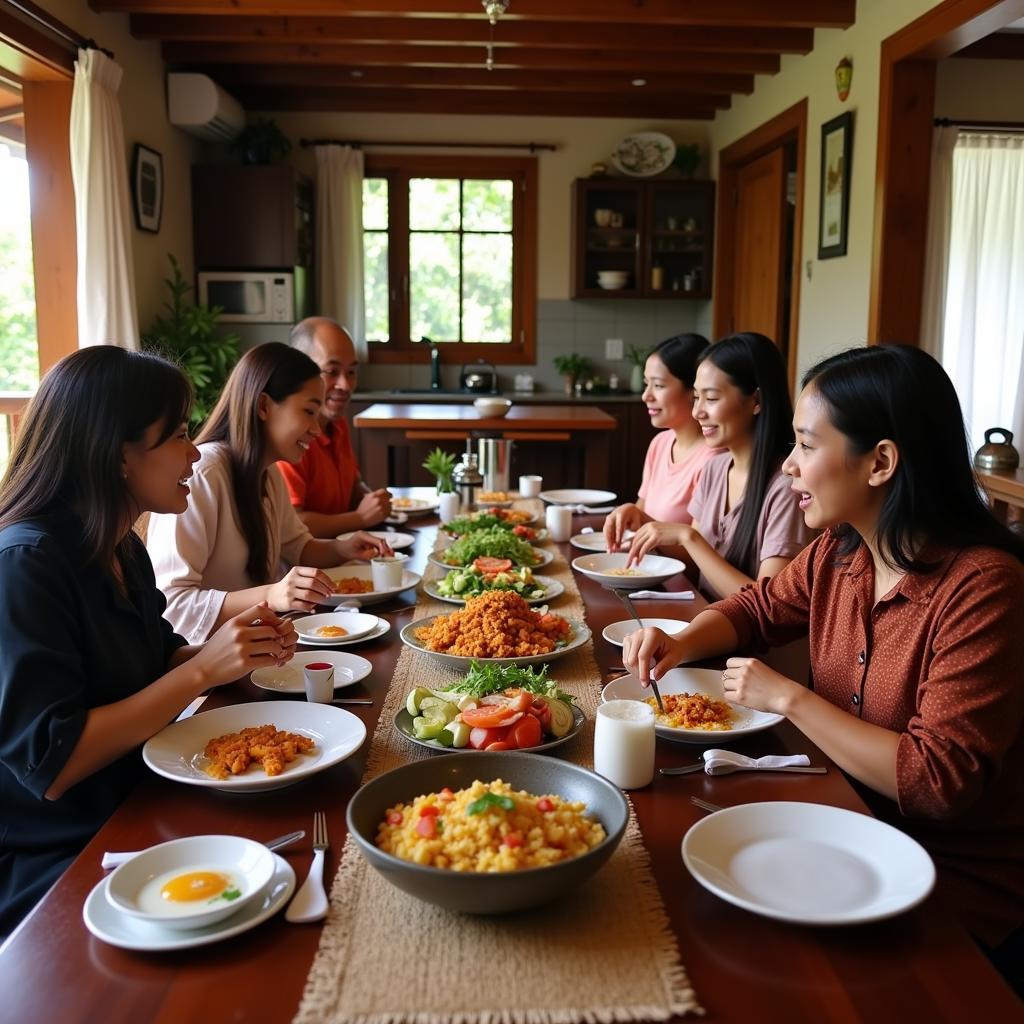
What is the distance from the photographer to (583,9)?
4.45 m

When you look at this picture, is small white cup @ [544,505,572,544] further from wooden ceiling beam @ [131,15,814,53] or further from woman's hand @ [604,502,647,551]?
wooden ceiling beam @ [131,15,814,53]

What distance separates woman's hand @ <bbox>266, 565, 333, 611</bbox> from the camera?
183 centimetres

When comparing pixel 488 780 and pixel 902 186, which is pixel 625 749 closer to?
pixel 488 780

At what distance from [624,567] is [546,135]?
516 centimetres

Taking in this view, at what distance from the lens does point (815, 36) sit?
16.4ft

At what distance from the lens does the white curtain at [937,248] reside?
4.43m

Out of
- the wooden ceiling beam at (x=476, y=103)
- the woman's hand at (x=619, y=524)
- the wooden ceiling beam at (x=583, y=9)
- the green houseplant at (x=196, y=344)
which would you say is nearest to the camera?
the woman's hand at (x=619, y=524)

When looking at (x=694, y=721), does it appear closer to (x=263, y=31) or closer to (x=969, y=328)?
(x=969, y=328)

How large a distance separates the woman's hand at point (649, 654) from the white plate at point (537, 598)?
1.71 feet

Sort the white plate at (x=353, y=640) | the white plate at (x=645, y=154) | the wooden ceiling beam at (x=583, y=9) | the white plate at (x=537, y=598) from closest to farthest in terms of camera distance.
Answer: the white plate at (x=353, y=640)
the white plate at (x=537, y=598)
the wooden ceiling beam at (x=583, y=9)
the white plate at (x=645, y=154)

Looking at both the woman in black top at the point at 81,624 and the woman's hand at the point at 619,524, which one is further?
the woman's hand at the point at 619,524

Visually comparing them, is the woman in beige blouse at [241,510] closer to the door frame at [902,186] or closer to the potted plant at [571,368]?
the door frame at [902,186]

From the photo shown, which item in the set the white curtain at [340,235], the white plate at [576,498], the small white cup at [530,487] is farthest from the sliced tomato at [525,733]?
the white curtain at [340,235]

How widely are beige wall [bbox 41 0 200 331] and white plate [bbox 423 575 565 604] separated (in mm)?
3402
